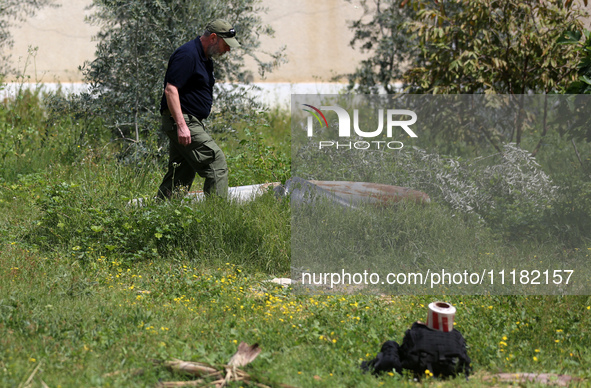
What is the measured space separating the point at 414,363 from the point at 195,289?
6.46 feet

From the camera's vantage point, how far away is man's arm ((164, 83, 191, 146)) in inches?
228

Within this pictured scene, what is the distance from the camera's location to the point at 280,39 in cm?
1191

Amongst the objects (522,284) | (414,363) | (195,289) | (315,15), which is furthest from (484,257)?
(315,15)

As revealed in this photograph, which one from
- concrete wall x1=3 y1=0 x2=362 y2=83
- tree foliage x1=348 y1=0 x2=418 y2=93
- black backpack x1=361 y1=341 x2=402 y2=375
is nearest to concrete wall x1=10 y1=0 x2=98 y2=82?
concrete wall x1=3 y1=0 x2=362 y2=83

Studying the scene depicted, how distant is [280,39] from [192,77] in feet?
20.7

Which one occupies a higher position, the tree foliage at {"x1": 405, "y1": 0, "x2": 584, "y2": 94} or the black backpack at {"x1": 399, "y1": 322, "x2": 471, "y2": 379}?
the tree foliage at {"x1": 405, "y1": 0, "x2": 584, "y2": 94}

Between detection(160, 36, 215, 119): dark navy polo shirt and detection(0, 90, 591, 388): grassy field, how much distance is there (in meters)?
0.97

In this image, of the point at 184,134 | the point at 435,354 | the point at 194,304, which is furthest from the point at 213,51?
the point at 435,354

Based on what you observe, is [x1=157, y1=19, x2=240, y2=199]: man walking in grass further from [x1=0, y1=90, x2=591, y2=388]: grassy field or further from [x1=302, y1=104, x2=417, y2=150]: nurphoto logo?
[x1=302, y1=104, x2=417, y2=150]: nurphoto logo

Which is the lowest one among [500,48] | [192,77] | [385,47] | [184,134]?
[184,134]

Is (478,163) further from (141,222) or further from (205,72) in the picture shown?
(141,222)

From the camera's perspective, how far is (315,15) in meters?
11.9

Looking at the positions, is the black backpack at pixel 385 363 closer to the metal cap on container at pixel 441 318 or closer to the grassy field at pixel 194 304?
the grassy field at pixel 194 304

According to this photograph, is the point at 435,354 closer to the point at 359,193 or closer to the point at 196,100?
the point at 359,193
